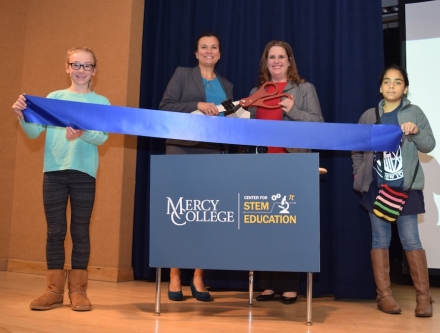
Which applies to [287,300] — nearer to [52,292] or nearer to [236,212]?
[236,212]

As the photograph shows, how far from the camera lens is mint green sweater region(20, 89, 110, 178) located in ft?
8.96

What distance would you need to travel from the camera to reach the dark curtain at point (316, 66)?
139 inches

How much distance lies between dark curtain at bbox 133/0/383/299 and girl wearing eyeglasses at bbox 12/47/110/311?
1285 mm

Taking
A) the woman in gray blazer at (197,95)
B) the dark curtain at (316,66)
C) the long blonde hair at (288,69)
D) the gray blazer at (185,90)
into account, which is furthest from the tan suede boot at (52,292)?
the long blonde hair at (288,69)

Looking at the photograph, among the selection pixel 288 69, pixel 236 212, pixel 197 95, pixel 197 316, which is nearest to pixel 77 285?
pixel 197 316

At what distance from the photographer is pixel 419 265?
9.48 ft

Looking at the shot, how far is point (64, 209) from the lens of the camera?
9.12ft

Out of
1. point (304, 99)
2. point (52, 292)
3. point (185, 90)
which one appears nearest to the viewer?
point (52, 292)

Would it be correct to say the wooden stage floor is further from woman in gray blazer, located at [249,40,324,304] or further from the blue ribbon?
the blue ribbon

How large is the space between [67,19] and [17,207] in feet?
5.56

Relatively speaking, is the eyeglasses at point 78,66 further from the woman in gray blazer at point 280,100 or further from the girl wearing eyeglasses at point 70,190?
the woman in gray blazer at point 280,100

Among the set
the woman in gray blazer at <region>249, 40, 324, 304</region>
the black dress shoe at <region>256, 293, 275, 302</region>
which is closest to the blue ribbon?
the woman in gray blazer at <region>249, 40, 324, 304</region>

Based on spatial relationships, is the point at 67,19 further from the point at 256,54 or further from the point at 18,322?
the point at 18,322

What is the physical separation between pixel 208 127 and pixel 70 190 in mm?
831
